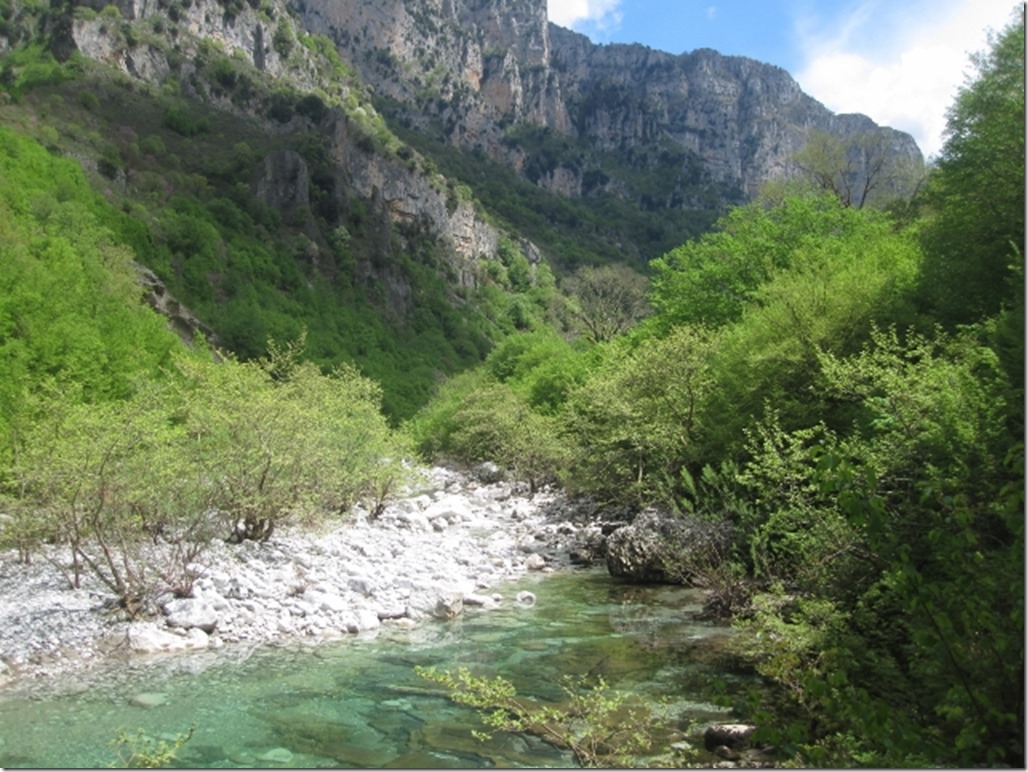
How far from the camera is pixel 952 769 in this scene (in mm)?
4215

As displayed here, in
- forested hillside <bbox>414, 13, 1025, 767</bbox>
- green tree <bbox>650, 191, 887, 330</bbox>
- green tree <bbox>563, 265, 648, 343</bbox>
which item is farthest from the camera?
green tree <bbox>563, 265, 648, 343</bbox>

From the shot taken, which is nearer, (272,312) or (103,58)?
(272,312)

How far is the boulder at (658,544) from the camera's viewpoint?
16.2m

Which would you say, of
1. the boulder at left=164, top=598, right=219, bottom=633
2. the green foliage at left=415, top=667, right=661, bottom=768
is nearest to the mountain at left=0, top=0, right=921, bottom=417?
the boulder at left=164, top=598, right=219, bottom=633

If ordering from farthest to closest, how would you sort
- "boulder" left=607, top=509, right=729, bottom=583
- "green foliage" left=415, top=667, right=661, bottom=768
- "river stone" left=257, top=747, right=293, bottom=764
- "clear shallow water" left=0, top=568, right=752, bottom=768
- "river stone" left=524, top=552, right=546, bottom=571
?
"river stone" left=524, top=552, right=546, bottom=571
"boulder" left=607, top=509, right=729, bottom=583
"clear shallow water" left=0, top=568, right=752, bottom=768
"river stone" left=257, top=747, right=293, bottom=764
"green foliage" left=415, top=667, right=661, bottom=768

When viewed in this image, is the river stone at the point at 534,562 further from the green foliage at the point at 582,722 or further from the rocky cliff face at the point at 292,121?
the rocky cliff face at the point at 292,121

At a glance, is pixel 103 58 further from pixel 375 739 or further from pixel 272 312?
pixel 375 739

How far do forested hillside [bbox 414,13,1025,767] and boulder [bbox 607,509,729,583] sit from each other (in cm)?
20

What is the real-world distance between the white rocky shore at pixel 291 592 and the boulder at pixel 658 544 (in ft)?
9.22

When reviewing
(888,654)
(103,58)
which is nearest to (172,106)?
(103,58)

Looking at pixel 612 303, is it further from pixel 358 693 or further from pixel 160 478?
pixel 358 693

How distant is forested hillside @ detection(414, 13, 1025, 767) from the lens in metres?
4.56

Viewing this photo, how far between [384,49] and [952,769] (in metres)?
201

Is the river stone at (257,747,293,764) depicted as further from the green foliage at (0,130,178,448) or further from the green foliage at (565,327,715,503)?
the green foliage at (565,327,715,503)
